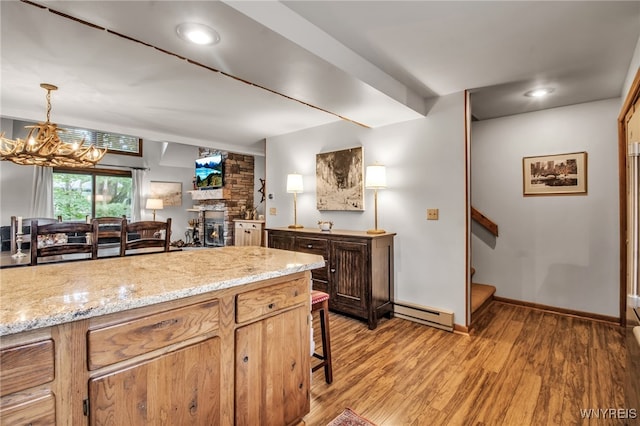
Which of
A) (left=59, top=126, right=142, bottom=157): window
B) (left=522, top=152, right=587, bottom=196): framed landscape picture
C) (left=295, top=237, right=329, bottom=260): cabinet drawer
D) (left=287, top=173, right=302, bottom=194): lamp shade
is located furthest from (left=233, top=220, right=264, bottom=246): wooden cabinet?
(left=522, top=152, right=587, bottom=196): framed landscape picture

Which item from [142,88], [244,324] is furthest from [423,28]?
[142,88]

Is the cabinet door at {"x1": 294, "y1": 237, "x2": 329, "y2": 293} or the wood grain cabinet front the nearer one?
the wood grain cabinet front

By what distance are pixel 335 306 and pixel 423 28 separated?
2648 mm

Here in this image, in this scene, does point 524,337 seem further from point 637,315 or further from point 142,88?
point 142,88

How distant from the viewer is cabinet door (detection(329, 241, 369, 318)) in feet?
10.1

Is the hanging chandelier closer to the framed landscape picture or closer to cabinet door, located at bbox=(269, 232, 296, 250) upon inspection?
cabinet door, located at bbox=(269, 232, 296, 250)

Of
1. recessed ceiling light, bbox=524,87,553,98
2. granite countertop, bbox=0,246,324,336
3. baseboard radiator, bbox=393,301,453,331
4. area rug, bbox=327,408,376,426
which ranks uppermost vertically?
recessed ceiling light, bbox=524,87,553,98

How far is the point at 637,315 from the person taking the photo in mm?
1677

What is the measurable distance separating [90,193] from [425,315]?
765 centimetres

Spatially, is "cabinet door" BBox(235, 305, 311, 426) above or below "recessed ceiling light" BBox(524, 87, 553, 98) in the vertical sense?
below

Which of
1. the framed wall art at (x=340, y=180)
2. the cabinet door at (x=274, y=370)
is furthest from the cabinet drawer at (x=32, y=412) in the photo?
the framed wall art at (x=340, y=180)

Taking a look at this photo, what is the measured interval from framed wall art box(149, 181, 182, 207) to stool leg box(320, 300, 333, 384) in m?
7.21

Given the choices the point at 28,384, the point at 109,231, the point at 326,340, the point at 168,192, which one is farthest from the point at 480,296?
the point at 168,192

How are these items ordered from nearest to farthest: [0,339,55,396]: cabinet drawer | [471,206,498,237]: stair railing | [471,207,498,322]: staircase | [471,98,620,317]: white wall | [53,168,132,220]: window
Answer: [0,339,55,396]: cabinet drawer
[471,98,620,317]: white wall
[471,207,498,322]: staircase
[471,206,498,237]: stair railing
[53,168,132,220]: window
